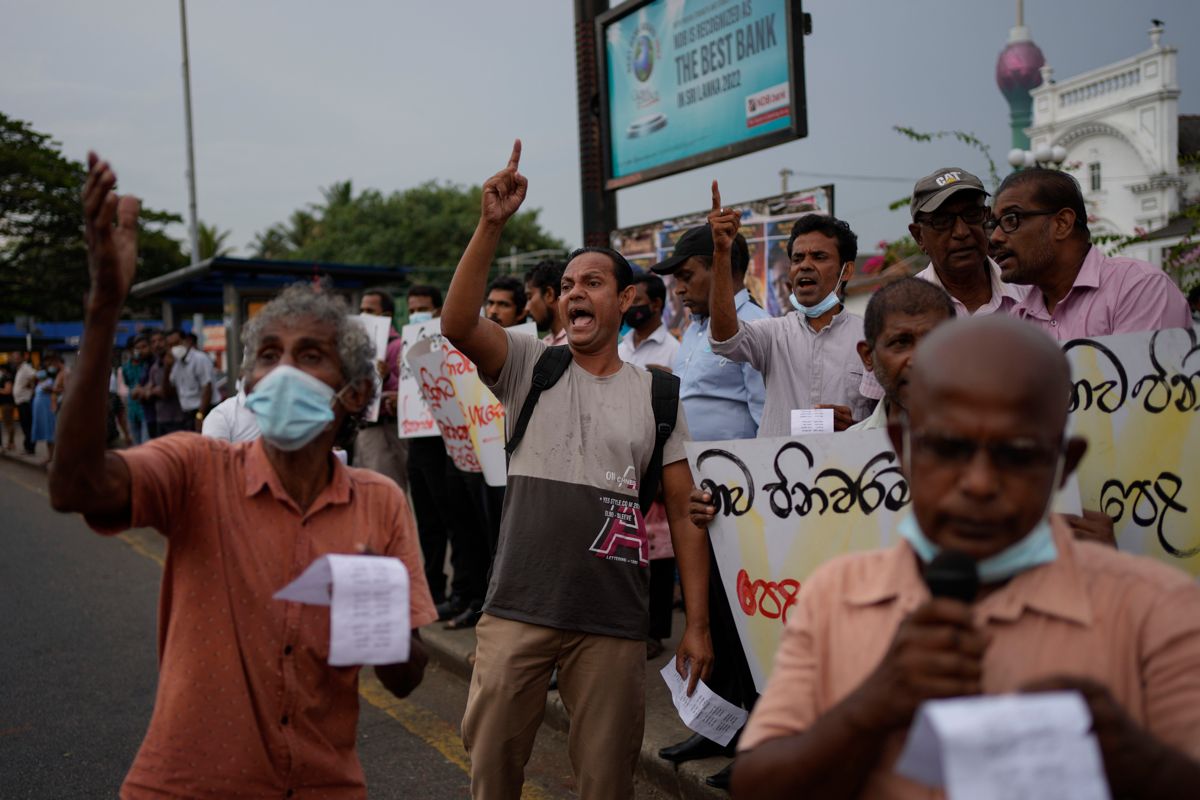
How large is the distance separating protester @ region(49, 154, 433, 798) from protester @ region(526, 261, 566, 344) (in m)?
3.69

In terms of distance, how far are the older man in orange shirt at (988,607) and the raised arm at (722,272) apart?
2.31 meters

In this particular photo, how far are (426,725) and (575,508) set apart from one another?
2534mm

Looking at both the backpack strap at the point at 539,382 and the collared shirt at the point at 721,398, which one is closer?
the backpack strap at the point at 539,382

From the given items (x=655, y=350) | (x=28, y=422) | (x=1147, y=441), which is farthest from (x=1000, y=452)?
(x=28, y=422)

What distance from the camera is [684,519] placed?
3473 millimetres

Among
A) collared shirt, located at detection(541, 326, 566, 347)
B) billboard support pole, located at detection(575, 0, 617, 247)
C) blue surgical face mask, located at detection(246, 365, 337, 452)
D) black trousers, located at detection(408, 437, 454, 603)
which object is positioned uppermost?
billboard support pole, located at detection(575, 0, 617, 247)

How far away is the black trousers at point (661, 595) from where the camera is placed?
18.6 ft

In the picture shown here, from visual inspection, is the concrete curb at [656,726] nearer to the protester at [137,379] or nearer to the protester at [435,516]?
the protester at [435,516]

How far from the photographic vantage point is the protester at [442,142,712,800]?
316 centimetres

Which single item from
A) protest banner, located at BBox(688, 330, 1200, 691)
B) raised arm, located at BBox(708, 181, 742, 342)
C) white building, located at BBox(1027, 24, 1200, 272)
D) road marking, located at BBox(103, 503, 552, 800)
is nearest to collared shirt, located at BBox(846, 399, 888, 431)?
protest banner, located at BBox(688, 330, 1200, 691)

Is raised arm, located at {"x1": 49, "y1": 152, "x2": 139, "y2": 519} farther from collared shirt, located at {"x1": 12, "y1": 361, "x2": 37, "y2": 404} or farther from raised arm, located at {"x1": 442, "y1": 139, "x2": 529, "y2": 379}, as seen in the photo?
collared shirt, located at {"x1": 12, "y1": 361, "x2": 37, "y2": 404}

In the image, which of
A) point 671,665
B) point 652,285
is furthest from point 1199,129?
point 671,665

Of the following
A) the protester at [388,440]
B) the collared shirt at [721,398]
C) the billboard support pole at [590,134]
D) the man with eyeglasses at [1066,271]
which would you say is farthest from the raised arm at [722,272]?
the billboard support pole at [590,134]

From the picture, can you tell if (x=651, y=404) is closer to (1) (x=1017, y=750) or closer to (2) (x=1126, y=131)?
(1) (x=1017, y=750)
